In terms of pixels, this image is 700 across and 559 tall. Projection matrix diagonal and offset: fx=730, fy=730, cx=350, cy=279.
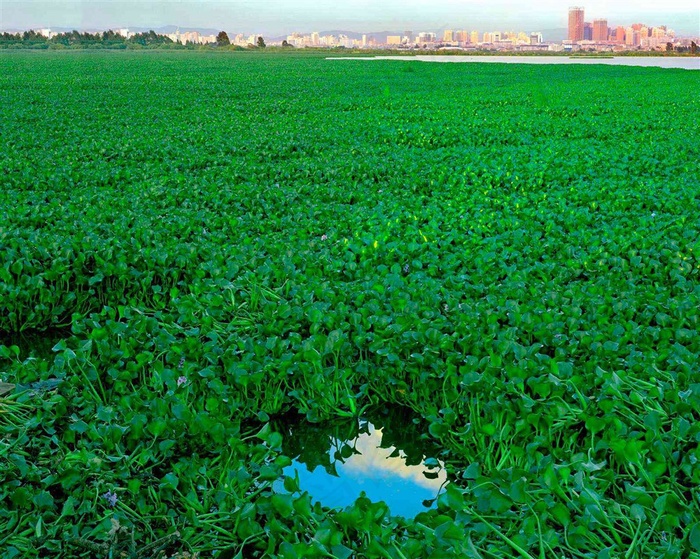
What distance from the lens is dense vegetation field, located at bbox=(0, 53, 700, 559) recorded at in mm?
2852

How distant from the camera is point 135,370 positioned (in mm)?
3988

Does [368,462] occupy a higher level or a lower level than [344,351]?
lower

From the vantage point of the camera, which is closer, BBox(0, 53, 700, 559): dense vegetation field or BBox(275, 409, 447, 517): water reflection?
BBox(0, 53, 700, 559): dense vegetation field

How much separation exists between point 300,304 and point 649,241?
3.33m

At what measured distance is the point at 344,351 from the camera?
4.21m

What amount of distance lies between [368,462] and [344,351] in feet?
2.19

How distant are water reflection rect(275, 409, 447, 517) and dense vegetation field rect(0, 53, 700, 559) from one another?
0.11 meters

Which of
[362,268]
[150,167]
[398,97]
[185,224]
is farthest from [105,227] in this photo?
[398,97]

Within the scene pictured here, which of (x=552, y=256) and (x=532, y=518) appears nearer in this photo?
(x=532, y=518)

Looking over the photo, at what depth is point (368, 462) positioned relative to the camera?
12.7ft

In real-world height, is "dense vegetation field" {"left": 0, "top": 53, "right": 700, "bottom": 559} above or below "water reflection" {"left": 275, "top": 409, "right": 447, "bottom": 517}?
above

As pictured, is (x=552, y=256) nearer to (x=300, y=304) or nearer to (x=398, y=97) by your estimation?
(x=300, y=304)

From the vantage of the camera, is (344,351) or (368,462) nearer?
(368,462)

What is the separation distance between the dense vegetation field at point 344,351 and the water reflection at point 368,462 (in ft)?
0.37
